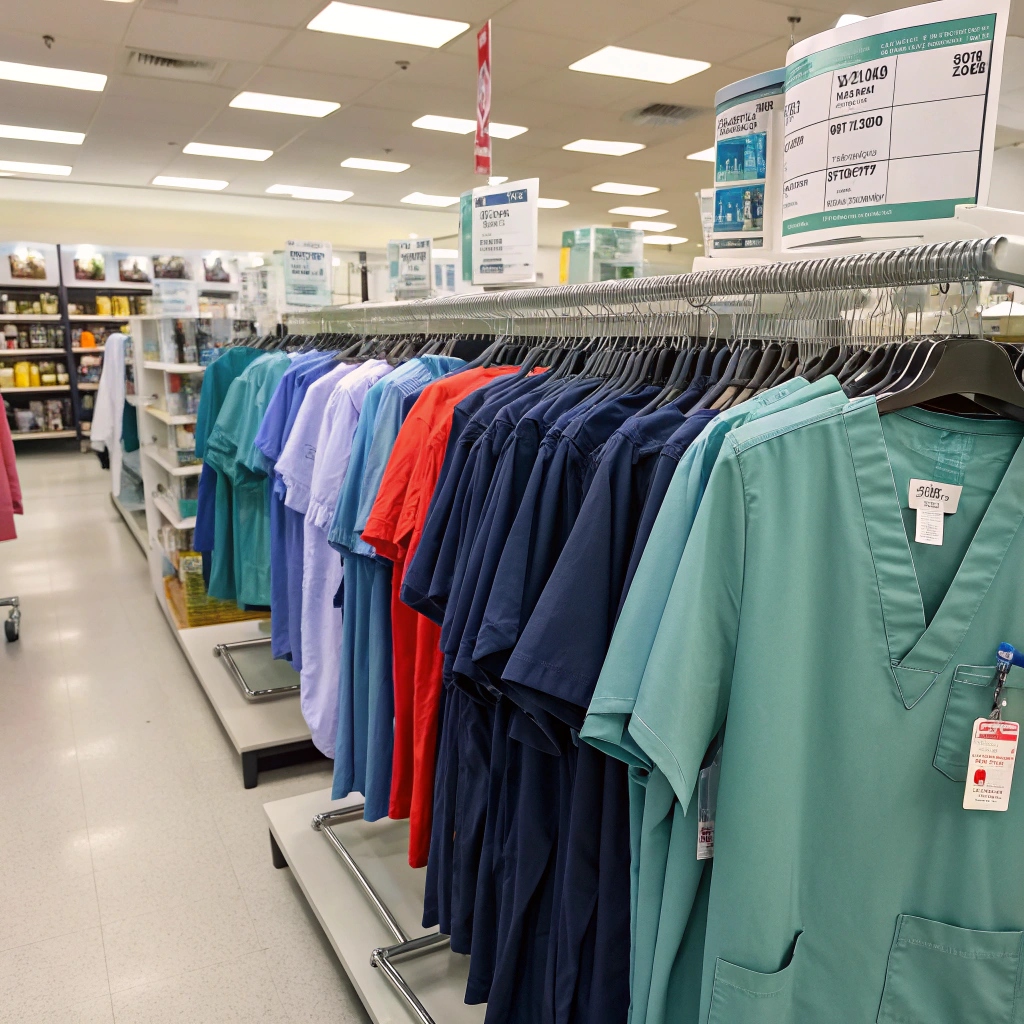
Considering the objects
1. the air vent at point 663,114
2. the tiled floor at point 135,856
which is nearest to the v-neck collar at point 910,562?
the tiled floor at point 135,856

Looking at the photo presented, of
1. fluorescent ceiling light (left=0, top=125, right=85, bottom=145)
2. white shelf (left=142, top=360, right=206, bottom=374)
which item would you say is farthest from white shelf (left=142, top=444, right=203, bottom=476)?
fluorescent ceiling light (left=0, top=125, right=85, bottom=145)

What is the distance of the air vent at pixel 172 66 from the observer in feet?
21.6

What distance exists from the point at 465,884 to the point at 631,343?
3.47 ft

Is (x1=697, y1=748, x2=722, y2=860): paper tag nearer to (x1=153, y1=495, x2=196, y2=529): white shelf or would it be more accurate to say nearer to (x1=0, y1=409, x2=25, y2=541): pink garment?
(x1=153, y1=495, x2=196, y2=529): white shelf

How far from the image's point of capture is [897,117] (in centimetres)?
103

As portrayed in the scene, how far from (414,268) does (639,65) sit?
4.55 meters

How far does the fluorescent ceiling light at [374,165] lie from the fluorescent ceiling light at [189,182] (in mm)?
2244

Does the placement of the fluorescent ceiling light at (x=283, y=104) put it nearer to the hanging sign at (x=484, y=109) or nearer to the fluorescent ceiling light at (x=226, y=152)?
the fluorescent ceiling light at (x=226, y=152)

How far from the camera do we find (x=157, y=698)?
3973 mm

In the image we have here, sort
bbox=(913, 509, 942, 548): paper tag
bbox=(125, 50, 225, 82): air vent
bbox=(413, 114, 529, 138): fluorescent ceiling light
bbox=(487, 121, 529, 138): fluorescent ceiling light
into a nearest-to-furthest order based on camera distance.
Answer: bbox=(913, 509, 942, 548): paper tag, bbox=(125, 50, 225, 82): air vent, bbox=(413, 114, 529, 138): fluorescent ceiling light, bbox=(487, 121, 529, 138): fluorescent ceiling light

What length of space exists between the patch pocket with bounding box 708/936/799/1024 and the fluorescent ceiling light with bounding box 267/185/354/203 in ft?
40.1

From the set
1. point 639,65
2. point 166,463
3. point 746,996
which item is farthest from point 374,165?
point 746,996

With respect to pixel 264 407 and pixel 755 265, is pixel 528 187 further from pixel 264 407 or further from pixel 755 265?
pixel 264 407

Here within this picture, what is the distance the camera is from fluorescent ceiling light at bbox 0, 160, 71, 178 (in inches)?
408
